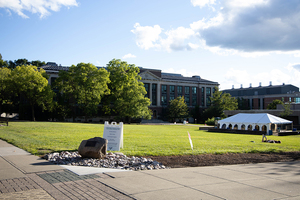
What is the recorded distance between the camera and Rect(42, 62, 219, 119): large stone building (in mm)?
95250

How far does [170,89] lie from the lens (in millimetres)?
100625

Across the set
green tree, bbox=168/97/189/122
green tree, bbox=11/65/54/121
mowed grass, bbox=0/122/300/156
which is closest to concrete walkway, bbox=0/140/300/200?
mowed grass, bbox=0/122/300/156

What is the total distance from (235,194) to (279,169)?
4622 mm

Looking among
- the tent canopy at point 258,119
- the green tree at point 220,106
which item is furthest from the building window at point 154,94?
the tent canopy at point 258,119

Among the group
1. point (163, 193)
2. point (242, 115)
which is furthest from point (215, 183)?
point (242, 115)

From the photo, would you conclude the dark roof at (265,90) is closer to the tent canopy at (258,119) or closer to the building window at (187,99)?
the building window at (187,99)

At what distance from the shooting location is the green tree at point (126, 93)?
220 ft

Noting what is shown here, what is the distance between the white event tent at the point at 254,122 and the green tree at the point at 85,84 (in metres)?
30.6

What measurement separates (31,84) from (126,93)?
22413mm

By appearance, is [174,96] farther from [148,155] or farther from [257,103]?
Answer: [148,155]

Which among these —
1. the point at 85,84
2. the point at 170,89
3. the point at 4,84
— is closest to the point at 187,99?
Answer: the point at 170,89

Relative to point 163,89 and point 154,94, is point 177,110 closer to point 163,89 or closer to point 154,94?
point 154,94

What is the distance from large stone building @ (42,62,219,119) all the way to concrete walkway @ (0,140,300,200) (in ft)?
277

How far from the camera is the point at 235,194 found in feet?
21.7
